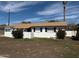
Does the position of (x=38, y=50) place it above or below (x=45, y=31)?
below

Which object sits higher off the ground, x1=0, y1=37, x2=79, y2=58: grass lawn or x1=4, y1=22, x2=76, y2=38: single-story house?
x1=4, y1=22, x2=76, y2=38: single-story house

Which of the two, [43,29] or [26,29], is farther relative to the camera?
[26,29]

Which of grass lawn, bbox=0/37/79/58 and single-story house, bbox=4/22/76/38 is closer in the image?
grass lawn, bbox=0/37/79/58

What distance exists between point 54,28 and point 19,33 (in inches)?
405

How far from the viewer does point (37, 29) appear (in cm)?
4512

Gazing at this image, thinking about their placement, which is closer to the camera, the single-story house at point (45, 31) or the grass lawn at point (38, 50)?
Result: the grass lawn at point (38, 50)

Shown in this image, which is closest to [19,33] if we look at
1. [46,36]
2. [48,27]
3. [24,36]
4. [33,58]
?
[24,36]

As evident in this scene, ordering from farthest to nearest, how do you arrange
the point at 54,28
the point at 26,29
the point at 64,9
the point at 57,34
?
the point at 26,29 < the point at 64,9 < the point at 54,28 < the point at 57,34

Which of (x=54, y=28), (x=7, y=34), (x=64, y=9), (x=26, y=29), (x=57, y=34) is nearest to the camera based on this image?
(x=57, y=34)

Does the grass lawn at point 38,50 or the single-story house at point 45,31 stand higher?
the single-story house at point 45,31

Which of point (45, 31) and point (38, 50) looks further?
point (45, 31)

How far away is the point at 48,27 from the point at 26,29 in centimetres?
866

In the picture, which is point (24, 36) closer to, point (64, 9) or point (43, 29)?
point (43, 29)

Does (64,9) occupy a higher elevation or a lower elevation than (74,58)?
higher
